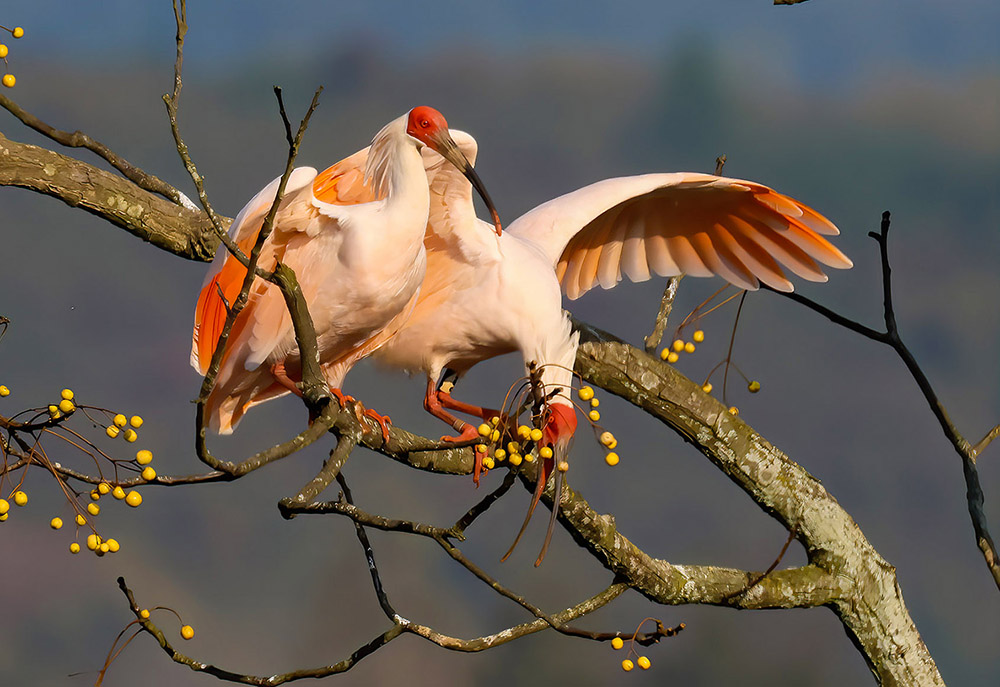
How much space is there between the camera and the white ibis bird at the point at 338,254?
2.89 meters

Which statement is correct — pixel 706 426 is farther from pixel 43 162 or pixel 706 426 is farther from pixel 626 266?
pixel 43 162

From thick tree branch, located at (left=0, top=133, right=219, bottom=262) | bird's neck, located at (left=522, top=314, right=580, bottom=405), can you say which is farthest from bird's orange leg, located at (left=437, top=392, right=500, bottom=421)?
thick tree branch, located at (left=0, top=133, right=219, bottom=262)

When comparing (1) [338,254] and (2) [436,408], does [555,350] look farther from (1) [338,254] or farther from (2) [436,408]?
(1) [338,254]

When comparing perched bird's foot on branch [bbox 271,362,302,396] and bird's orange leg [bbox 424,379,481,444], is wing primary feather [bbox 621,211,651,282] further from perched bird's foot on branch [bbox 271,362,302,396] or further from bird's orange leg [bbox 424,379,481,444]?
perched bird's foot on branch [bbox 271,362,302,396]

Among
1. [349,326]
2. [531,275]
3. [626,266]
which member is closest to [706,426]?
[626,266]

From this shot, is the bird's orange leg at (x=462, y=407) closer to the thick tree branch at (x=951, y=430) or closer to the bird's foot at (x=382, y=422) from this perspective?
the bird's foot at (x=382, y=422)

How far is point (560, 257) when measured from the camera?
4031mm

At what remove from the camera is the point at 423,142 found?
3062 mm

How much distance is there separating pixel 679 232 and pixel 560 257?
548 mm

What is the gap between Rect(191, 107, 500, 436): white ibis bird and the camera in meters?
2.89

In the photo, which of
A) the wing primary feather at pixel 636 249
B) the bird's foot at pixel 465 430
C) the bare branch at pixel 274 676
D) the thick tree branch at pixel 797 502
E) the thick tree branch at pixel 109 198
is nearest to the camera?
the bare branch at pixel 274 676

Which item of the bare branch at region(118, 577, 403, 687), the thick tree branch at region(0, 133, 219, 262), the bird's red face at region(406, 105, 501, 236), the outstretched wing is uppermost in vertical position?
the outstretched wing

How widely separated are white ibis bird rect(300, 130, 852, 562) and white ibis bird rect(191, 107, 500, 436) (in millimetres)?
183

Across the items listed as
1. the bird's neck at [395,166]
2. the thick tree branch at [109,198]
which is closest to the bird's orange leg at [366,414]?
the bird's neck at [395,166]
